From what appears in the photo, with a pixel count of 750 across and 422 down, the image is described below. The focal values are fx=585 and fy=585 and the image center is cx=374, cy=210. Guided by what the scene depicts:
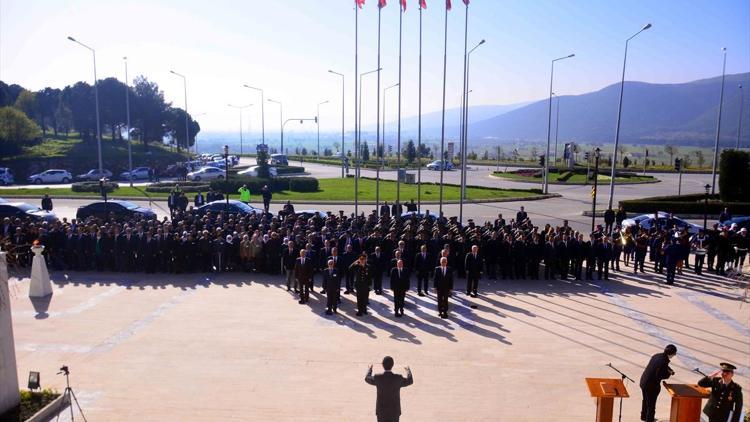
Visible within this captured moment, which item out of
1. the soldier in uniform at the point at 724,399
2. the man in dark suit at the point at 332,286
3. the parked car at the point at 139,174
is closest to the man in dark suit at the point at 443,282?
the man in dark suit at the point at 332,286

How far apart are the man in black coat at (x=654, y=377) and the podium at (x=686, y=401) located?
38cm

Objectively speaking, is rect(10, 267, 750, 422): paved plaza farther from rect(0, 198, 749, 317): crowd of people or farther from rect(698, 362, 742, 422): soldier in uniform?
rect(698, 362, 742, 422): soldier in uniform

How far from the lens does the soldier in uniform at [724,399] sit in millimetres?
7930

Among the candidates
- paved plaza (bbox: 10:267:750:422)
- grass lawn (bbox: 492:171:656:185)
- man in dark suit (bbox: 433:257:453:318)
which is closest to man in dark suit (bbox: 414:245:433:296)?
paved plaza (bbox: 10:267:750:422)

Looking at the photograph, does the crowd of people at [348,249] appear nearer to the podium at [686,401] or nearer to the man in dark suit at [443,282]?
the man in dark suit at [443,282]

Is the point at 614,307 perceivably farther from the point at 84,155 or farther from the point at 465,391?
the point at 84,155

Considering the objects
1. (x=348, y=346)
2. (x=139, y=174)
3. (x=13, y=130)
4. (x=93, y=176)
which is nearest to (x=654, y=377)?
(x=348, y=346)

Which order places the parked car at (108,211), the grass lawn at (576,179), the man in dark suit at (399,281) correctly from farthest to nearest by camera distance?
the grass lawn at (576,179) < the parked car at (108,211) < the man in dark suit at (399,281)

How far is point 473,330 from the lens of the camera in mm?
13016

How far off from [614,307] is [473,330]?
14.6 feet

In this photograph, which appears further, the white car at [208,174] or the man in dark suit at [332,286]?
the white car at [208,174]

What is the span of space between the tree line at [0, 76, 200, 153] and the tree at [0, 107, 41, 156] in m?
0.11

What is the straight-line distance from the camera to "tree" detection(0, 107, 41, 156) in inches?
2351

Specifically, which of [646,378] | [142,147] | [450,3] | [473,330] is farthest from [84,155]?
[646,378]
